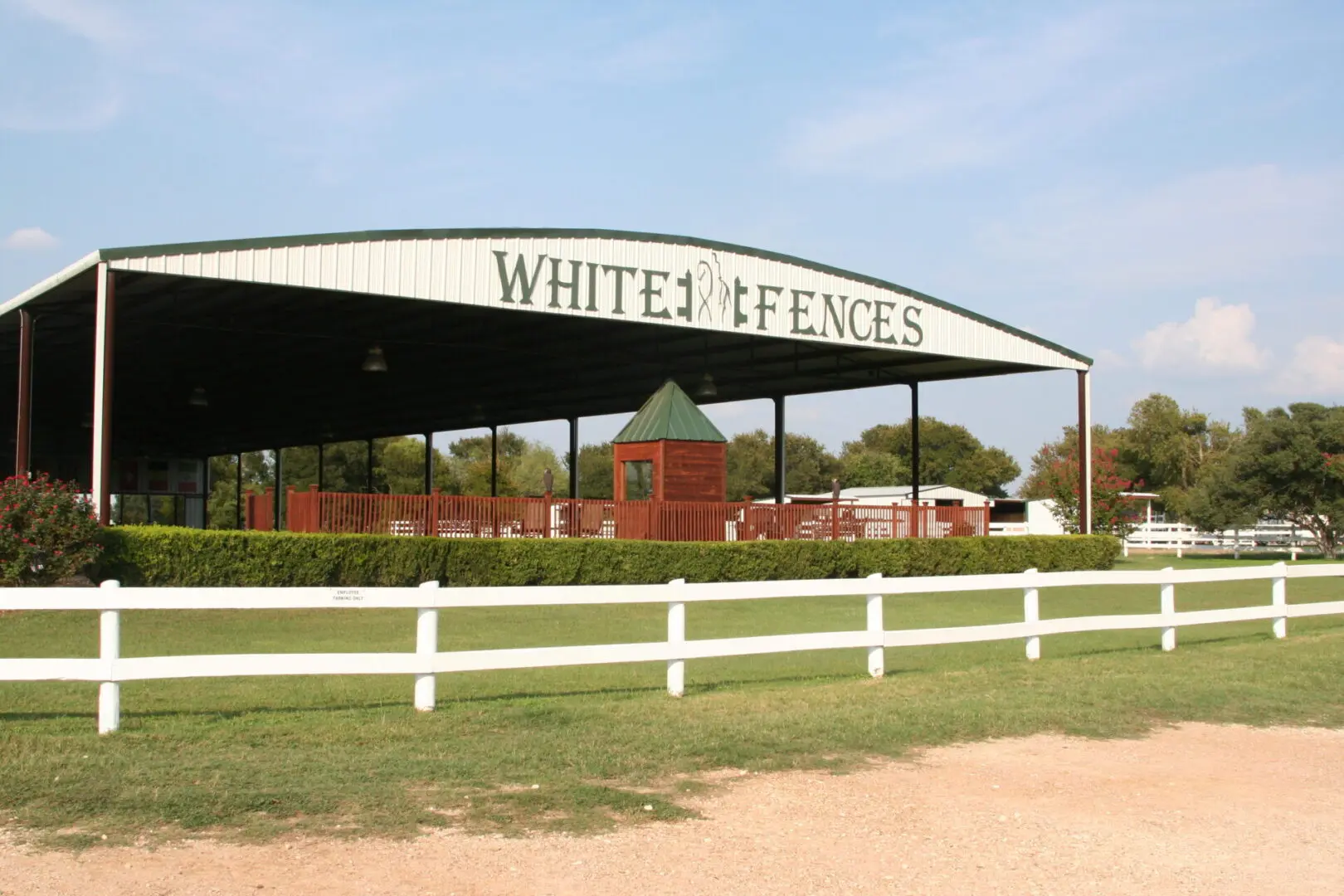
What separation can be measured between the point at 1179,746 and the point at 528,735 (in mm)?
4593

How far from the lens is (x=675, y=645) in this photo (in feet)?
34.4

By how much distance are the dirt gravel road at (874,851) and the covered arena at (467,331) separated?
14708 mm

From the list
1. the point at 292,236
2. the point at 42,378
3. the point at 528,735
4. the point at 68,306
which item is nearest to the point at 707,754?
the point at 528,735

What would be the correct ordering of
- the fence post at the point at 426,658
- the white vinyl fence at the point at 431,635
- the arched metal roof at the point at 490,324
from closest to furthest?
the white vinyl fence at the point at 431,635
the fence post at the point at 426,658
the arched metal roof at the point at 490,324

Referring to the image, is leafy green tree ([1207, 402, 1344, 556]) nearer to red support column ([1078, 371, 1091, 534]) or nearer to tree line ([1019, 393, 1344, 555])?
tree line ([1019, 393, 1344, 555])

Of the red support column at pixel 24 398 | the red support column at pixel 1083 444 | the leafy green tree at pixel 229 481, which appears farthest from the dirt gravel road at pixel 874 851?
the leafy green tree at pixel 229 481

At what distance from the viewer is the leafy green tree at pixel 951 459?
4119 inches

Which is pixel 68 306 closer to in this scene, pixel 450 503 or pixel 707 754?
pixel 450 503

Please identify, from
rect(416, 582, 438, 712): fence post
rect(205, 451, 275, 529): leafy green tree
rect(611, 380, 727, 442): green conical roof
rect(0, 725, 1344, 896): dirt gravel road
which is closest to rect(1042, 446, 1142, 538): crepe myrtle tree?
rect(611, 380, 727, 442): green conical roof

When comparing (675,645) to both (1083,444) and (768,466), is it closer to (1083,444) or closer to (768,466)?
(1083,444)

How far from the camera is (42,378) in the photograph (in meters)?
36.5

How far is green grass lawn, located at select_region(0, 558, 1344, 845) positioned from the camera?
21.7 ft

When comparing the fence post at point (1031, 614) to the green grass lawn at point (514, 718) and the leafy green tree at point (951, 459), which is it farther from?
the leafy green tree at point (951, 459)

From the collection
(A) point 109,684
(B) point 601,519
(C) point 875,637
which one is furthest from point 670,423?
(A) point 109,684
